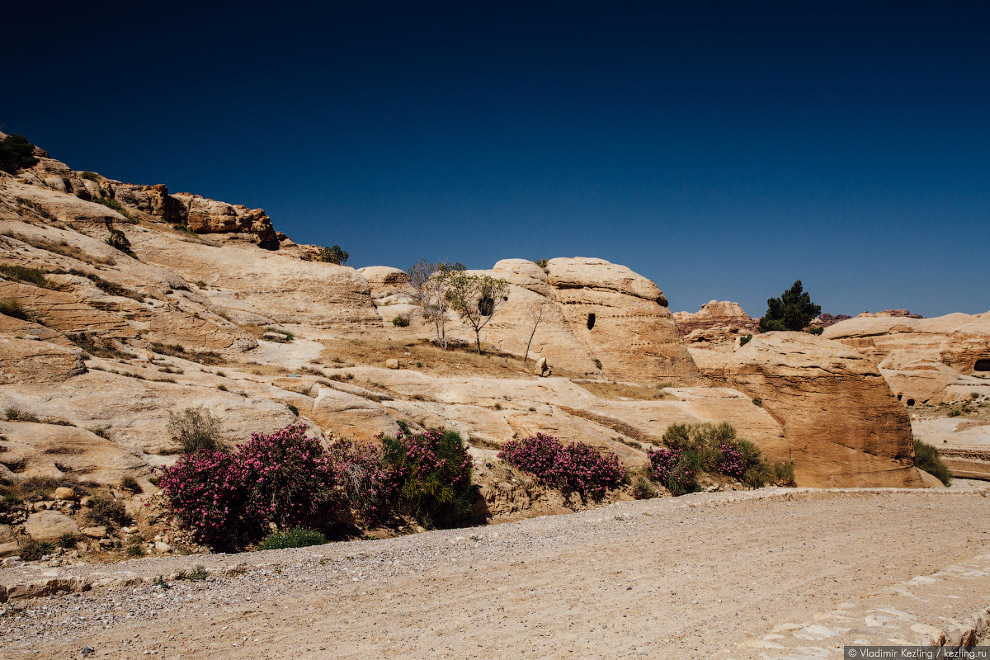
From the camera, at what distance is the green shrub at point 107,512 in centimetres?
750

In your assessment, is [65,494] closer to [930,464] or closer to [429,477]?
[429,477]

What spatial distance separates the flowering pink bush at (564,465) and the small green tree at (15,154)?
31984 millimetres

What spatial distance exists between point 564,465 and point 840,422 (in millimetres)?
9283

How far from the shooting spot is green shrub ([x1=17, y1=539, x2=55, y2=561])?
259 inches

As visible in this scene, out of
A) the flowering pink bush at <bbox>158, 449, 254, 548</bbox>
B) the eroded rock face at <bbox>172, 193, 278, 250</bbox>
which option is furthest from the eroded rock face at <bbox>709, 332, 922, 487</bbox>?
the eroded rock face at <bbox>172, 193, 278, 250</bbox>

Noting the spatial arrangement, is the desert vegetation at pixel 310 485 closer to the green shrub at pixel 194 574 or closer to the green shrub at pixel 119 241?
the green shrub at pixel 194 574

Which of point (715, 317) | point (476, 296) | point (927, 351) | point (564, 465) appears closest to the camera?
point (564, 465)

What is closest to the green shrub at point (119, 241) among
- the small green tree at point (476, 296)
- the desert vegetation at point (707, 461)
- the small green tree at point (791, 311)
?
the small green tree at point (476, 296)

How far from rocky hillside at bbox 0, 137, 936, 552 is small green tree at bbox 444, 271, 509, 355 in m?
0.76

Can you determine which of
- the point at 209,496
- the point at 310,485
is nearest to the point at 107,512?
the point at 209,496

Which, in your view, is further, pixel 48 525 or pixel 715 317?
pixel 715 317

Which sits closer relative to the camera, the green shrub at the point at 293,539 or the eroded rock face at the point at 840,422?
the green shrub at the point at 293,539

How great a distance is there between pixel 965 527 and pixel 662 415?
752cm

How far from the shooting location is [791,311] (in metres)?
55.8
